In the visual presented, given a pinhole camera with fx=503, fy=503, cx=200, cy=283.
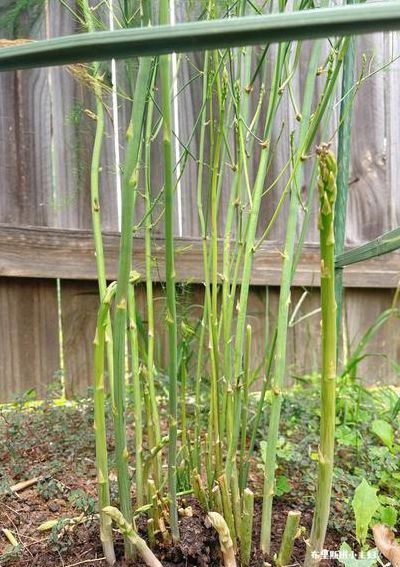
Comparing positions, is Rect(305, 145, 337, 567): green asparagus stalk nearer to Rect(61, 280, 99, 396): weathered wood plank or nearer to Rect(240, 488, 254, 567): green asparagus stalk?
Rect(240, 488, 254, 567): green asparagus stalk

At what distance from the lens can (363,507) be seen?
2.58 feet

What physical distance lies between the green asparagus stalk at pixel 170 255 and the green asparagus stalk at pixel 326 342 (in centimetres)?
16

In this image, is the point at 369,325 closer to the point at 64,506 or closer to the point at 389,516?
the point at 389,516

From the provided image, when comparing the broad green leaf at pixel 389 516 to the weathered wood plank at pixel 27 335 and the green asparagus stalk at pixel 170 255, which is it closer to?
the green asparagus stalk at pixel 170 255

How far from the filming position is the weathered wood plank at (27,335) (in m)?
1.75

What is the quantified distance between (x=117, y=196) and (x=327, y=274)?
142 centimetres

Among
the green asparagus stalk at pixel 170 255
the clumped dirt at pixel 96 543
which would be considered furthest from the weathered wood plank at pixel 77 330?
the green asparagus stalk at pixel 170 255

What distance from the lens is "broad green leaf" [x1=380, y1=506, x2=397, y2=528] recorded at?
0.88 metres

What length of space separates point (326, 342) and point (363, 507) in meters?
0.39

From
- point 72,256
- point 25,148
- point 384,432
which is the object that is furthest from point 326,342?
point 25,148

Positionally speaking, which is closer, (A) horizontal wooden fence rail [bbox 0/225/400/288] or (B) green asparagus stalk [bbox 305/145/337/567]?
(B) green asparagus stalk [bbox 305/145/337/567]

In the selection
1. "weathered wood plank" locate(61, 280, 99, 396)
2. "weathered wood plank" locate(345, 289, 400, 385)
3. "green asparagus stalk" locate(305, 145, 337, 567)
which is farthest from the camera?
"weathered wood plank" locate(345, 289, 400, 385)

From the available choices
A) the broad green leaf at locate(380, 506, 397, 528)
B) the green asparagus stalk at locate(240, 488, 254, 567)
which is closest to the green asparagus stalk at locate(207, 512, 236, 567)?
the green asparagus stalk at locate(240, 488, 254, 567)

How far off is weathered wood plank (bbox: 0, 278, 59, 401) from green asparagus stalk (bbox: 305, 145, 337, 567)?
1.30 metres
